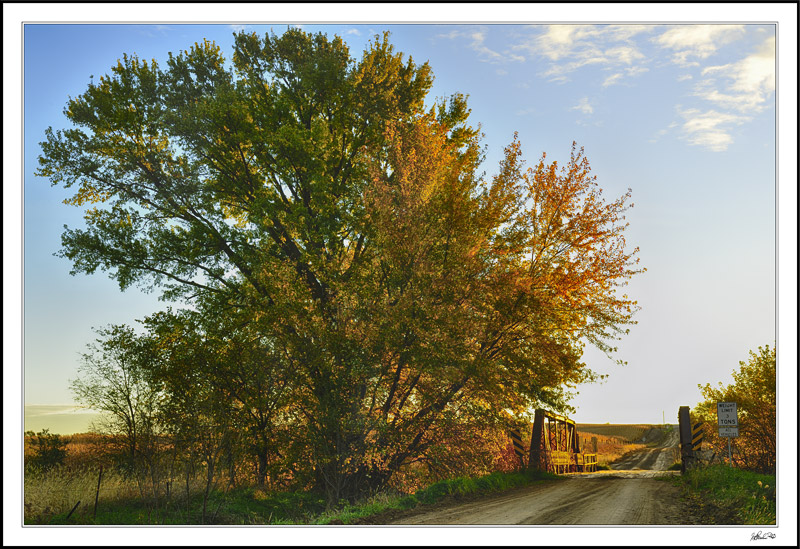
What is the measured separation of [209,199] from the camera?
18.6 m

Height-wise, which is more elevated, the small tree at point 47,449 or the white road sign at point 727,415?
the white road sign at point 727,415

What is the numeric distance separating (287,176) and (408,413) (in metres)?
8.07

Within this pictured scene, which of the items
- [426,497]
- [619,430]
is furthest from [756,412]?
[619,430]

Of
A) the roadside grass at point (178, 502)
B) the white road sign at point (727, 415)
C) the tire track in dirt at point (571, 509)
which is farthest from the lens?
the white road sign at point (727, 415)

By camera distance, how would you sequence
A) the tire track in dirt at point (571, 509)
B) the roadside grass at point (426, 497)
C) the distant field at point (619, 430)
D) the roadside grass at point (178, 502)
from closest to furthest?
the tire track in dirt at point (571, 509)
the roadside grass at point (426, 497)
the roadside grass at point (178, 502)
the distant field at point (619, 430)

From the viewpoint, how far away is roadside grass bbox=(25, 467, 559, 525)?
13094 millimetres

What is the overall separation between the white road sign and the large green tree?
372cm

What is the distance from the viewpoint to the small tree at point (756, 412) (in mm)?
21078

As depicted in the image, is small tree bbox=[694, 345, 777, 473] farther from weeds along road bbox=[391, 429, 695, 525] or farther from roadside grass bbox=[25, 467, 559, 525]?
roadside grass bbox=[25, 467, 559, 525]

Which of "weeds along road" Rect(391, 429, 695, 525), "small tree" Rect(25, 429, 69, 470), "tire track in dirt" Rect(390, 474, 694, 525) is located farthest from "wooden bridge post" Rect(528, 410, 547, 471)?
"small tree" Rect(25, 429, 69, 470)

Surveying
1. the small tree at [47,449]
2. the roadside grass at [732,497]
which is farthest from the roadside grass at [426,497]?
the small tree at [47,449]

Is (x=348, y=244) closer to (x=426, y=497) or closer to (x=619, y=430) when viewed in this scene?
(x=426, y=497)

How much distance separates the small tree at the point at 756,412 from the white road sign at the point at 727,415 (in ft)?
21.5

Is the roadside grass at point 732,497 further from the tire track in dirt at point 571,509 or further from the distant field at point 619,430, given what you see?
the distant field at point 619,430
